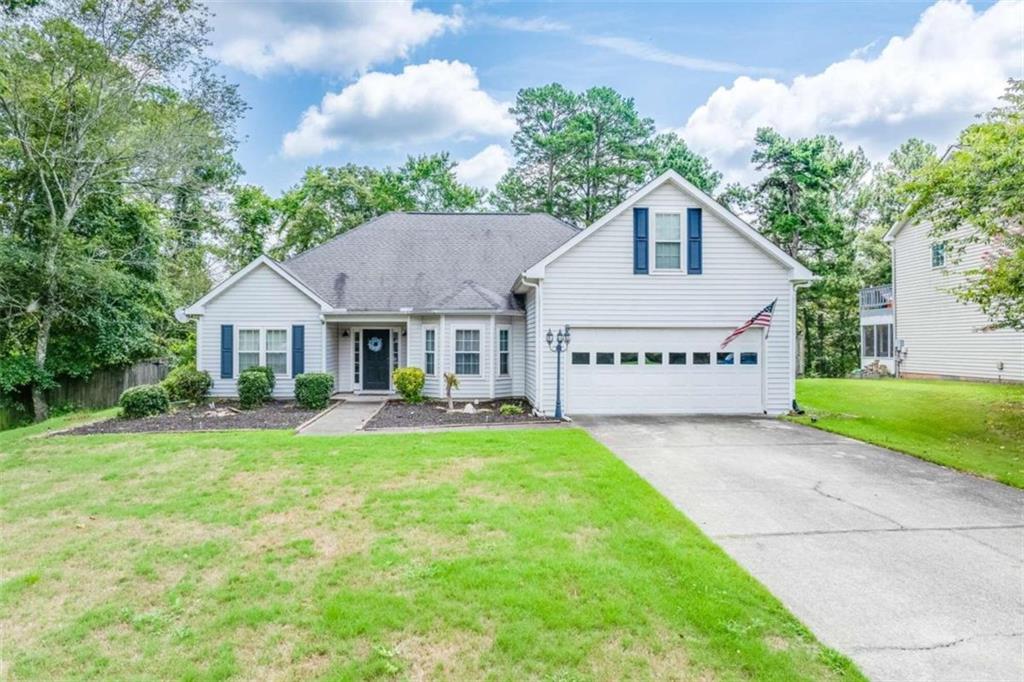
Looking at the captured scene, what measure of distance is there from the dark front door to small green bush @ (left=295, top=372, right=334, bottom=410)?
9.23 ft

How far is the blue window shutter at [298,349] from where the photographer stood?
15344 mm

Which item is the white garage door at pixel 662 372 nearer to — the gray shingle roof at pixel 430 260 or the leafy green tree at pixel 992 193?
the gray shingle roof at pixel 430 260

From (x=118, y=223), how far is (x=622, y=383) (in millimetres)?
18467

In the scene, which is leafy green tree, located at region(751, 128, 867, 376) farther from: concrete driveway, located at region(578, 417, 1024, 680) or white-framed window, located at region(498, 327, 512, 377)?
concrete driveway, located at region(578, 417, 1024, 680)

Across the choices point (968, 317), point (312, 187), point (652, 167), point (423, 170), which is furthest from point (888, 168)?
point (312, 187)

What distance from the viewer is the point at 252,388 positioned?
14.0 meters

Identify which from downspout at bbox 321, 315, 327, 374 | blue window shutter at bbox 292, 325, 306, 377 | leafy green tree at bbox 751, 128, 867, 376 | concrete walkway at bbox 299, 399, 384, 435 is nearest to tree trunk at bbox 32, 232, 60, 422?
blue window shutter at bbox 292, 325, 306, 377

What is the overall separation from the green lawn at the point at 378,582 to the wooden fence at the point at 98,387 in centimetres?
1214

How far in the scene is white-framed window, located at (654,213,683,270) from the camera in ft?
42.8

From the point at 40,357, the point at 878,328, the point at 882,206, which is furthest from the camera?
the point at 882,206

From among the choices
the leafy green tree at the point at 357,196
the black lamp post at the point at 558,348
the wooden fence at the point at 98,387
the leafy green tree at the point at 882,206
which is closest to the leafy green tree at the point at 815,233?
the leafy green tree at the point at 882,206

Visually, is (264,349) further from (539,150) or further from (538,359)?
(539,150)

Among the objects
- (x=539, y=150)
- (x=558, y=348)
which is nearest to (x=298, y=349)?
(x=558, y=348)

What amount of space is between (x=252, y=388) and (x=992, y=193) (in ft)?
54.9
